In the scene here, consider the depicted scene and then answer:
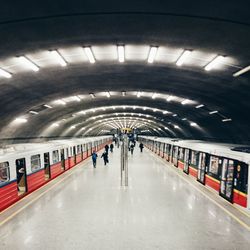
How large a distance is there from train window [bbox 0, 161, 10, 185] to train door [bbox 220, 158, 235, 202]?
9387 millimetres

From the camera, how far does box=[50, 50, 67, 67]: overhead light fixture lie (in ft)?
27.0

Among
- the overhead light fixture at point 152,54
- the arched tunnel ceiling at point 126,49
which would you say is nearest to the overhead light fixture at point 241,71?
the arched tunnel ceiling at point 126,49

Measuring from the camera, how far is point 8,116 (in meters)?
16.0

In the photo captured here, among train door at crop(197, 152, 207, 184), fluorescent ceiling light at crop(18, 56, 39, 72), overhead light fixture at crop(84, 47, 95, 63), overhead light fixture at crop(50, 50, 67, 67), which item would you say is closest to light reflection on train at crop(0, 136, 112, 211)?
fluorescent ceiling light at crop(18, 56, 39, 72)

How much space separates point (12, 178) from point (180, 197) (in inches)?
294

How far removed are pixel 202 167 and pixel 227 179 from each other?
4.05 metres

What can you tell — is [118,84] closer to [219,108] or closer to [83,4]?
[219,108]

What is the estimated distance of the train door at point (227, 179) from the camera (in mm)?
11386

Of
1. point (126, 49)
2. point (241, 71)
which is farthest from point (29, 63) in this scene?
point (241, 71)

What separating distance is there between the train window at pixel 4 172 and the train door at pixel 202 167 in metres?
10.6

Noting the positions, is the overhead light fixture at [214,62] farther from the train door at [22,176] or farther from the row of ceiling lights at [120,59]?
the train door at [22,176]

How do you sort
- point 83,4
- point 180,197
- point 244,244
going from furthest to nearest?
point 180,197, point 244,244, point 83,4

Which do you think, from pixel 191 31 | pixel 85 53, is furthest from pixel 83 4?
pixel 85 53

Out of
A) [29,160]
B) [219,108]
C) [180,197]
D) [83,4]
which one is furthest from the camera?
[219,108]
